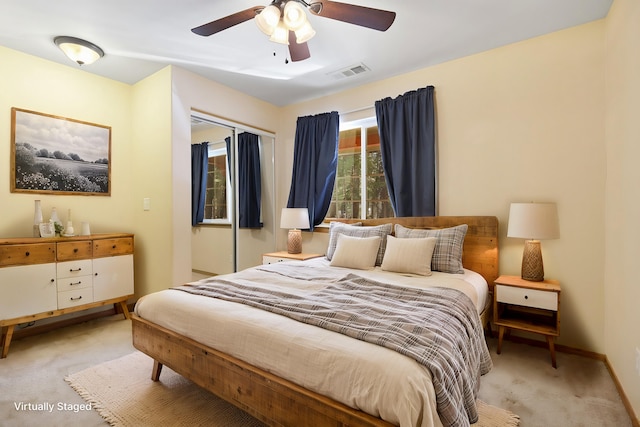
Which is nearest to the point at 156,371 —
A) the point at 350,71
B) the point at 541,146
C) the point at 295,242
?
the point at 295,242

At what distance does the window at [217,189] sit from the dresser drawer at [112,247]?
834mm

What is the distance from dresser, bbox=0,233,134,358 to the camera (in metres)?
2.51

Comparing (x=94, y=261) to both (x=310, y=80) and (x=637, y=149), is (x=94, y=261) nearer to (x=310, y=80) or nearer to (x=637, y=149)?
(x=310, y=80)

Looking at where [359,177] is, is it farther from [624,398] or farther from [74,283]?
[74,283]

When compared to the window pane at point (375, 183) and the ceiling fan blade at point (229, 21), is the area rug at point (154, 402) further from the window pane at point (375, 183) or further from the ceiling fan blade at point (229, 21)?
the ceiling fan blade at point (229, 21)

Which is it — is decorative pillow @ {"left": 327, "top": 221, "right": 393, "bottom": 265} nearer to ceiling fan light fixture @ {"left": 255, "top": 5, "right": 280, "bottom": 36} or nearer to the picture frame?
ceiling fan light fixture @ {"left": 255, "top": 5, "right": 280, "bottom": 36}

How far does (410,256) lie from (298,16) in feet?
6.26

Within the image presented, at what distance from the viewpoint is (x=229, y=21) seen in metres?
1.92

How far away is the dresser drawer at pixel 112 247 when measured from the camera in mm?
3039

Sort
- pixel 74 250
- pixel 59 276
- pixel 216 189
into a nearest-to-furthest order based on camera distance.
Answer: pixel 59 276
pixel 74 250
pixel 216 189

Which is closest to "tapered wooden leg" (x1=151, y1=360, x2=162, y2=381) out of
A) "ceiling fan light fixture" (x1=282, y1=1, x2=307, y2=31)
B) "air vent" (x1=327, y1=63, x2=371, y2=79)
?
"ceiling fan light fixture" (x1=282, y1=1, x2=307, y2=31)

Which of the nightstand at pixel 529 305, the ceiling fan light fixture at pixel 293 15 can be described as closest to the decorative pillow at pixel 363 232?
the nightstand at pixel 529 305

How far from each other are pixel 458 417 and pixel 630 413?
1439 mm

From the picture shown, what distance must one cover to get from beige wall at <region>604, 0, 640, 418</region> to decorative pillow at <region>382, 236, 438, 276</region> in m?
1.18
